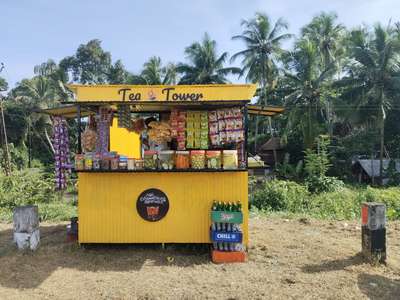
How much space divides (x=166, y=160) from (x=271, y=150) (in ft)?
102

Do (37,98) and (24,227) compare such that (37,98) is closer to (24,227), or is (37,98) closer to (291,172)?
(291,172)

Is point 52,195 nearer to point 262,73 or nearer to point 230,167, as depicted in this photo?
point 230,167

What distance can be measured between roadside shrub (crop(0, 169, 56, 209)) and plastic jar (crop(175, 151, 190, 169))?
858cm

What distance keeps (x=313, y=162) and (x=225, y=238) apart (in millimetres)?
15464

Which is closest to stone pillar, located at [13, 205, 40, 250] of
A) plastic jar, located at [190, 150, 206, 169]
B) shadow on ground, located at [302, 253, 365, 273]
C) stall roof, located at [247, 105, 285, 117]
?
plastic jar, located at [190, 150, 206, 169]

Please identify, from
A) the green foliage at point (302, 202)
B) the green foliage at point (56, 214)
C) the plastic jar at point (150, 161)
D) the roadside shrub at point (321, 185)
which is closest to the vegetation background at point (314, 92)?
the roadside shrub at point (321, 185)

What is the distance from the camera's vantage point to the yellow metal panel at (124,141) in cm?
830

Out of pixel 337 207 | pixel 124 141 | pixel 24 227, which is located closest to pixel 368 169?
pixel 337 207

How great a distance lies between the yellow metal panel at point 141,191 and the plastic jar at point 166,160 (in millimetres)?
192

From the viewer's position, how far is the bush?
14164 millimetres

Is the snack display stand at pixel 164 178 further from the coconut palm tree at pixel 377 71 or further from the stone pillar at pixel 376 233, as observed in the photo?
the coconut palm tree at pixel 377 71

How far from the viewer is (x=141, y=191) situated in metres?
6.98

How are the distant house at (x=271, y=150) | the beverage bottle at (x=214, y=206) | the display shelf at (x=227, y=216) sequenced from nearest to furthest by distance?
the display shelf at (x=227, y=216) → the beverage bottle at (x=214, y=206) → the distant house at (x=271, y=150)

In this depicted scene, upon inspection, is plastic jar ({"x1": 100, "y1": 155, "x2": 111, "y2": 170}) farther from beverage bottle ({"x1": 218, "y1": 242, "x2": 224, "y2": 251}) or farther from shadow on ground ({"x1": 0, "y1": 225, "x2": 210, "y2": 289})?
beverage bottle ({"x1": 218, "y1": 242, "x2": 224, "y2": 251})
